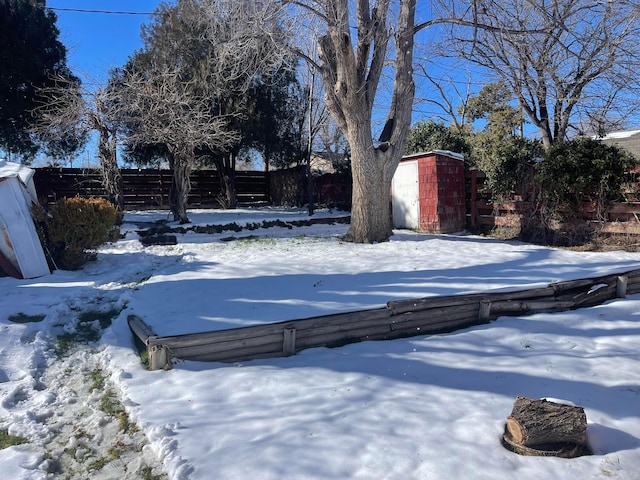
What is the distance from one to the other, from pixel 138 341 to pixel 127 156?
1848cm

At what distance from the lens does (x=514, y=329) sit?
5195 millimetres

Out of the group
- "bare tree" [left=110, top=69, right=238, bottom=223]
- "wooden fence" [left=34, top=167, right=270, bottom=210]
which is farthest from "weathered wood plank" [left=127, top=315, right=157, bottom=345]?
"wooden fence" [left=34, top=167, right=270, bottom=210]

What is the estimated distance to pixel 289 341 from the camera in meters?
4.46

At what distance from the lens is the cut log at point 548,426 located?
2848 millimetres

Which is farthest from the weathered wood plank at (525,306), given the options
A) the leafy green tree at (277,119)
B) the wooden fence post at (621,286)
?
the leafy green tree at (277,119)

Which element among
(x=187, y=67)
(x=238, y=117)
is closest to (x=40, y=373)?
(x=238, y=117)

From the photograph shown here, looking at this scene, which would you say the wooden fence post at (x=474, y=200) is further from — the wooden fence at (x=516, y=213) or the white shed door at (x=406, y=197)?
the white shed door at (x=406, y=197)

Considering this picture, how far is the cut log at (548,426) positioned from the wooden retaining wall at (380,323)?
208cm

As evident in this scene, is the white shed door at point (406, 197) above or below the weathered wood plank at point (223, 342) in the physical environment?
above

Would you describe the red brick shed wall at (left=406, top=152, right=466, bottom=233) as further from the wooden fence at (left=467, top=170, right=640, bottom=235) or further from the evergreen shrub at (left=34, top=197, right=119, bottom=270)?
the evergreen shrub at (left=34, top=197, right=119, bottom=270)

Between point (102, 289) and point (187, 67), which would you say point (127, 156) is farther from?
point (102, 289)

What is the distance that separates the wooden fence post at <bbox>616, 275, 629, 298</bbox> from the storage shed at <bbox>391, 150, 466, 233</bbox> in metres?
6.20

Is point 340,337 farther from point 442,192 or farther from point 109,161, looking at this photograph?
point 109,161

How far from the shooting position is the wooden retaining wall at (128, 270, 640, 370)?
4.21 m
